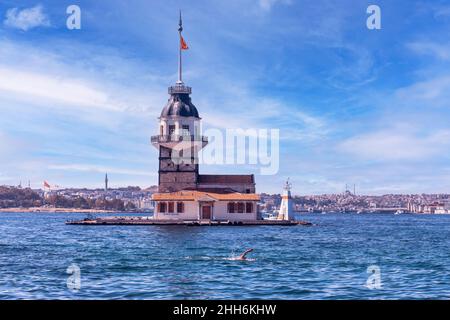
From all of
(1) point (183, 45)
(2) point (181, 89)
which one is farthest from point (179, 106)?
(1) point (183, 45)

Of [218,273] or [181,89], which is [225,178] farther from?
[218,273]

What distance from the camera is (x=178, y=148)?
279 ft

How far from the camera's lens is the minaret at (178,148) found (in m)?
84.8

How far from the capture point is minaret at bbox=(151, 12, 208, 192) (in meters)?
84.8

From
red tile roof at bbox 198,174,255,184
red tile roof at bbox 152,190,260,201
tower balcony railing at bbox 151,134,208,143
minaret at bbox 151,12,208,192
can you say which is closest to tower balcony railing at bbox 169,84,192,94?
minaret at bbox 151,12,208,192

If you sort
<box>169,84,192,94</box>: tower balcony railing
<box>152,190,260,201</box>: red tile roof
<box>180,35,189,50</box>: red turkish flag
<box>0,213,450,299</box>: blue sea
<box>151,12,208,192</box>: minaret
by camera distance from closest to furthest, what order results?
<box>0,213,450,299</box>: blue sea < <box>152,190,260,201</box>: red tile roof < <box>180,35,189,50</box>: red turkish flag < <box>151,12,208,192</box>: minaret < <box>169,84,192,94</box>: tower balcony railing

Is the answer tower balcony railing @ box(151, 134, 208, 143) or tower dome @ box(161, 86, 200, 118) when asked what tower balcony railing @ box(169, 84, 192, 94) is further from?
tower balcony railing @ box(151, 134, 208, 143)

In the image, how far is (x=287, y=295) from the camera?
2119cm

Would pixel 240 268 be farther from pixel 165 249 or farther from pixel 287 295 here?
pixel 165 249

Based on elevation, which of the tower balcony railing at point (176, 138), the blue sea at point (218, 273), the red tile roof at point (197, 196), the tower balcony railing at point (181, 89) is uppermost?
the tower balcony railing at point (181, 89)

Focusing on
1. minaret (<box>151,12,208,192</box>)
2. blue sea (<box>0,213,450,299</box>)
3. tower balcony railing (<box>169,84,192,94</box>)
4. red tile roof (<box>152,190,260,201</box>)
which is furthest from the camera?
tower balcony railing (<box>169,84,192,94</box>)

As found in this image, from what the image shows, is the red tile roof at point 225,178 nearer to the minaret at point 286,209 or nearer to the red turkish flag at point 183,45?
the minaret at point 286,209

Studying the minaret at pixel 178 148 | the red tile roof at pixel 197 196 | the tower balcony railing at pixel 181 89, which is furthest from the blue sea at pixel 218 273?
the tower balcony railing at pixel 181 89
